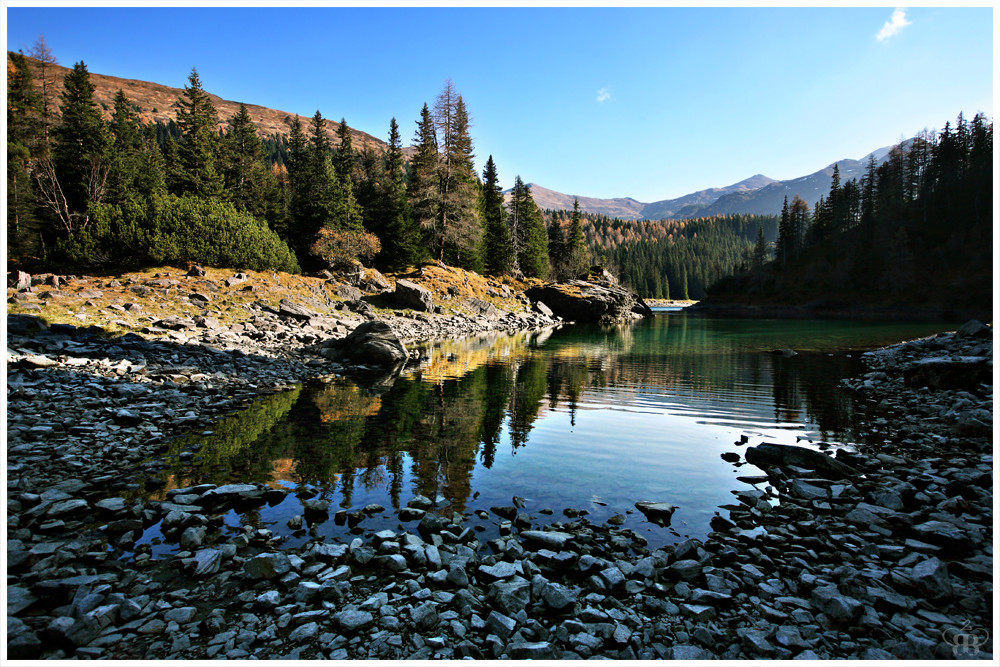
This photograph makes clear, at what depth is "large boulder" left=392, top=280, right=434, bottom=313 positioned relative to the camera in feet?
140

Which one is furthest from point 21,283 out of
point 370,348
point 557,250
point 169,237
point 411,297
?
point 557,250

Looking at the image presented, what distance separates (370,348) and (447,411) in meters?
9.74

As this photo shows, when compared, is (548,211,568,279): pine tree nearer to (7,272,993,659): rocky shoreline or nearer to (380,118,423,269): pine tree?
(380,118,423,269): pine tree

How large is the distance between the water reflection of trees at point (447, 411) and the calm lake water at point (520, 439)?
2.2 inches

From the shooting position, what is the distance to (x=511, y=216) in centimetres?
7612

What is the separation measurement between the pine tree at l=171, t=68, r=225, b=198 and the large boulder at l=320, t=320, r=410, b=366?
2994 centimetres

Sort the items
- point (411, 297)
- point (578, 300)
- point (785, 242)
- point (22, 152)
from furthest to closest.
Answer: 1. point (785, 242)
2. point (578, 300)
3. point (411, 297)
4. point (22, 152)

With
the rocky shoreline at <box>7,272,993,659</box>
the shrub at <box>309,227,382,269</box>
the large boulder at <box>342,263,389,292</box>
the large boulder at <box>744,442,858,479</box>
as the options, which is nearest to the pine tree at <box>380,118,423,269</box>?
the shrub at <box>309,227,382,269</box>

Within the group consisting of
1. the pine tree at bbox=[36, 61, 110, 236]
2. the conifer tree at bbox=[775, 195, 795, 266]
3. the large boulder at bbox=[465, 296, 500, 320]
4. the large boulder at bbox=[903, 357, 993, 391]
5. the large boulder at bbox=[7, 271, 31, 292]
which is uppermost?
the conifer tree at bbox=[775, 195, 795, 266]

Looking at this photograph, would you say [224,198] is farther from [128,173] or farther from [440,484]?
[440,484]

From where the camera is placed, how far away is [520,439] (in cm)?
1167

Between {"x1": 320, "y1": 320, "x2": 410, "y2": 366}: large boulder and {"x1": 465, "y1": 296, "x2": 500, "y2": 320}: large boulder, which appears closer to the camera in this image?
{"x1": 320, "y1": 320, "x2": 410, "y2": 366}: large boulder

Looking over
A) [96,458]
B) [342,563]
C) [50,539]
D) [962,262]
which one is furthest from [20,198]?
[962,262]

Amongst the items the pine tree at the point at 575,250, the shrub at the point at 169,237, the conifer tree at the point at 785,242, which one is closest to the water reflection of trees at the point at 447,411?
the shrub at the point at 169,237
